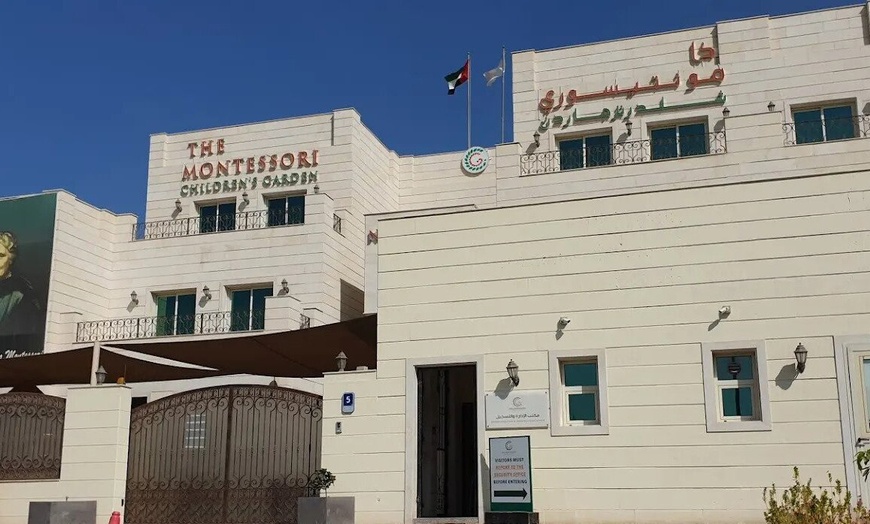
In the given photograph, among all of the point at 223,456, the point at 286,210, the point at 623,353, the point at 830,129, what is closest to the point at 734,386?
the point at 623,353

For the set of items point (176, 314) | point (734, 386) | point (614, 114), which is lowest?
point (734, 386)

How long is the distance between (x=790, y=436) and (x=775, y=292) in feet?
5.98

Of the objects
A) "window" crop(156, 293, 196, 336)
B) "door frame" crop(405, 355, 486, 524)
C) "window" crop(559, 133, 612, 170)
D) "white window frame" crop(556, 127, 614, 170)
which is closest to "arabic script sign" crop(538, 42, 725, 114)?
"white window frame" crop(556, 127, 614, 170)

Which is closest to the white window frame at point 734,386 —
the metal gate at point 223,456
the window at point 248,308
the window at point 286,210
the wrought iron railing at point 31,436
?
the metal gate at point 223,456

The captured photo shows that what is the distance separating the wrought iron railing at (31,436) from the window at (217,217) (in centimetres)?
1216

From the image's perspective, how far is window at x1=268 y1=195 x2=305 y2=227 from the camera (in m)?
26.9

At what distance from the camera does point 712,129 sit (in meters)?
22.0

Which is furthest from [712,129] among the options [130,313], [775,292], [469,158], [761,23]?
[130,313]

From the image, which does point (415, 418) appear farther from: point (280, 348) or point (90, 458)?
point (90, 458)

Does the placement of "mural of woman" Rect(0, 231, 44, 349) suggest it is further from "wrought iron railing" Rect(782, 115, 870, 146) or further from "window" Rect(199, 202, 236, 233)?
"wrought iron railing" Rect(782, 115, 870, 146)

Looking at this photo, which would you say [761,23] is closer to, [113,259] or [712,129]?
[712,129]

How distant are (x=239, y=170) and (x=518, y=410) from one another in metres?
16.9

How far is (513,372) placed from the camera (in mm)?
12867

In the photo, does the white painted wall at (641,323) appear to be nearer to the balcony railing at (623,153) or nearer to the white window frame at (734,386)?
the white window frame at (734,386)
